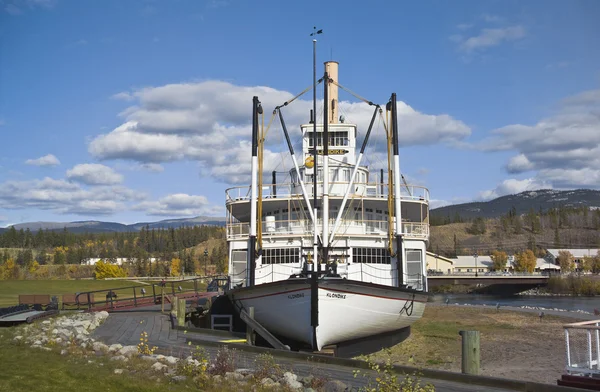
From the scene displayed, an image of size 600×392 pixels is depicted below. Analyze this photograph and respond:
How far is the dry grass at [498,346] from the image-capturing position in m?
21.3

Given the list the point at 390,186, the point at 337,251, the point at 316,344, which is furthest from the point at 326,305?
the point at 390,186

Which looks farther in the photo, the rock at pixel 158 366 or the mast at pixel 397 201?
the mast at pixel 397 201

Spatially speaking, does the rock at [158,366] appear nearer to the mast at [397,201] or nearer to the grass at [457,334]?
the grass at [457,334]

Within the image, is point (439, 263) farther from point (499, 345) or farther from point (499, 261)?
point (499, 345)

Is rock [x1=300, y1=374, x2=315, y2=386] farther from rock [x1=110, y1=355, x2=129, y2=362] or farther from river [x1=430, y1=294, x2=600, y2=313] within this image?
river [x1=430, y1=294, x2=600, y2=313]

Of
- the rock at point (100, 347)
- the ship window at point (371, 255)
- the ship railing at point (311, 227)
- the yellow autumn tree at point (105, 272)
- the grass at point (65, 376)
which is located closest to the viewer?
the grass at point (65, 376)

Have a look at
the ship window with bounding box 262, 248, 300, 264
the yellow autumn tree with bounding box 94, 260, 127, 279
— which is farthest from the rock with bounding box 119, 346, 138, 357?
the yellow autumn tree with bounding box 94, 260, 127, 279

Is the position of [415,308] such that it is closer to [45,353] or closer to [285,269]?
[285,269]

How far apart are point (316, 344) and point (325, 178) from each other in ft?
20.0

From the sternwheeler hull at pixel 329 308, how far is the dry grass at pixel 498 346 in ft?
6.57

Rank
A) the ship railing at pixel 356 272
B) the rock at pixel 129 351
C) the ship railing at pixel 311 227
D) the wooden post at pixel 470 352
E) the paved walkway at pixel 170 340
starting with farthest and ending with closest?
the ship railing at pixel 311 227 < the ship railing at pixel 356 272 < the rock at pixel 129 351 < the wooden post at pixel 470 352 < the paved walkway at pixel 170 340

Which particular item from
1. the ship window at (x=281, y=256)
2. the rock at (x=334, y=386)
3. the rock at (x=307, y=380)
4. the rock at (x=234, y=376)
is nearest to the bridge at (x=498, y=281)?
the ship window at (x=281, y=256)

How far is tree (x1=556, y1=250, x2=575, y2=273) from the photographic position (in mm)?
132775

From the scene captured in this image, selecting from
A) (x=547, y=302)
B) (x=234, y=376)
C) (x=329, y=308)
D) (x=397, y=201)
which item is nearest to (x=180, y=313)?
(x=329, y=308)
